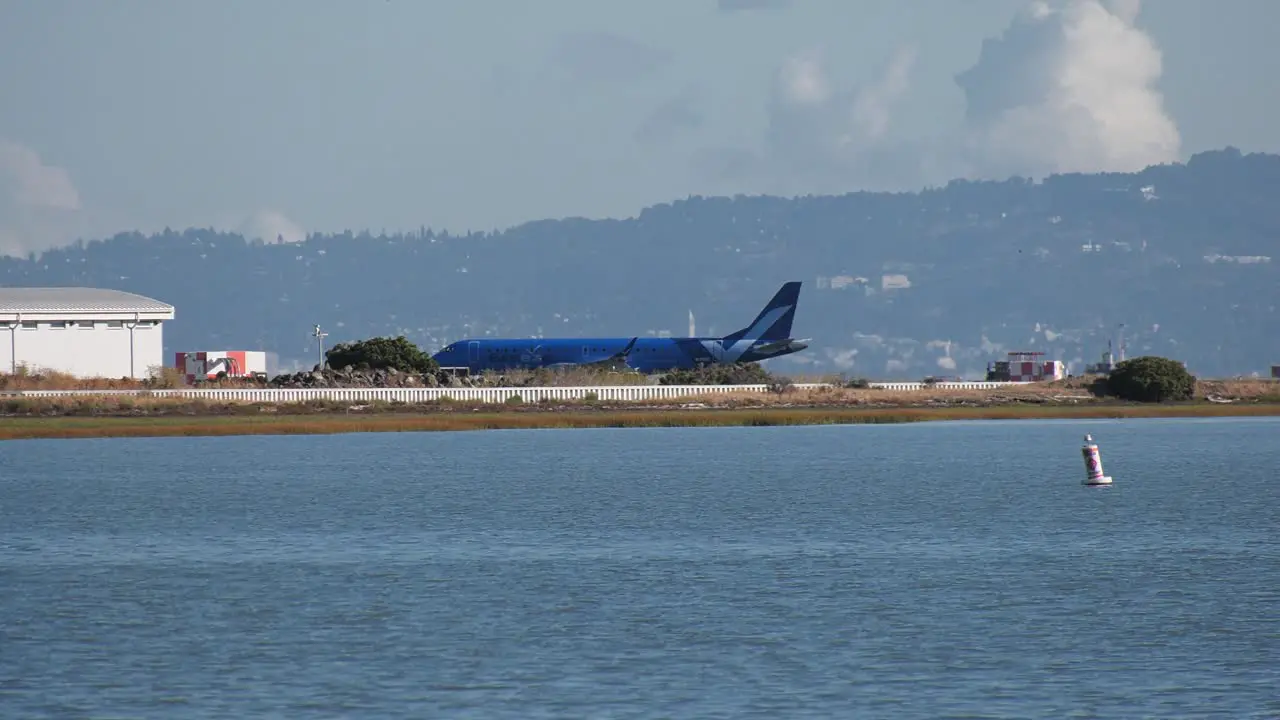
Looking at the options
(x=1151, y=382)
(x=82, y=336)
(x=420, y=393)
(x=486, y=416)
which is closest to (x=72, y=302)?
(x=82, y=336)

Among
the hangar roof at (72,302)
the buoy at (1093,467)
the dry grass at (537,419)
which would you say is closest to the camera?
Result: the buoy at (1093,467)

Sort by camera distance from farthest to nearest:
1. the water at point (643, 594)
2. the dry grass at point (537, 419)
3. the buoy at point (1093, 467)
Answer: the dry grass at point (537, 419) < the buoy at point (1093, 467) < the water at point (643, 594)

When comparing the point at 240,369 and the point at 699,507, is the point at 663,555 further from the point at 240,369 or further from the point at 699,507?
the point at 240,369

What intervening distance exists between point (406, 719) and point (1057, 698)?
8889 mm

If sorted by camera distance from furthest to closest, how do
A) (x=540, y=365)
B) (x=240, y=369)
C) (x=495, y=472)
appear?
(x=240, y=369)
(x=540, y=365)
(x=495, y=472)

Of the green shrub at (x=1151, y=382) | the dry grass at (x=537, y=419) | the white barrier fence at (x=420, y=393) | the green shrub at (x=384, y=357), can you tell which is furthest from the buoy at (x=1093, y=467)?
the green shrub at (x=384, y=357)

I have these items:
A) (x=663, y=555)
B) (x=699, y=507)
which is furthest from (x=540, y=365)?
(x=663, y=555)

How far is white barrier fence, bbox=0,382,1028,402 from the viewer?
372ft

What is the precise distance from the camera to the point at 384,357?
134 meters

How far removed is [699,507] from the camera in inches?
2260

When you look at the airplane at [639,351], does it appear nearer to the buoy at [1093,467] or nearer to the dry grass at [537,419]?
the dry grass at [537,419]

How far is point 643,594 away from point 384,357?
321 feet

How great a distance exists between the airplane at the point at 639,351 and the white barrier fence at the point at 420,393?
22.0m

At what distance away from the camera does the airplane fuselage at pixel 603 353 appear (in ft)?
488
